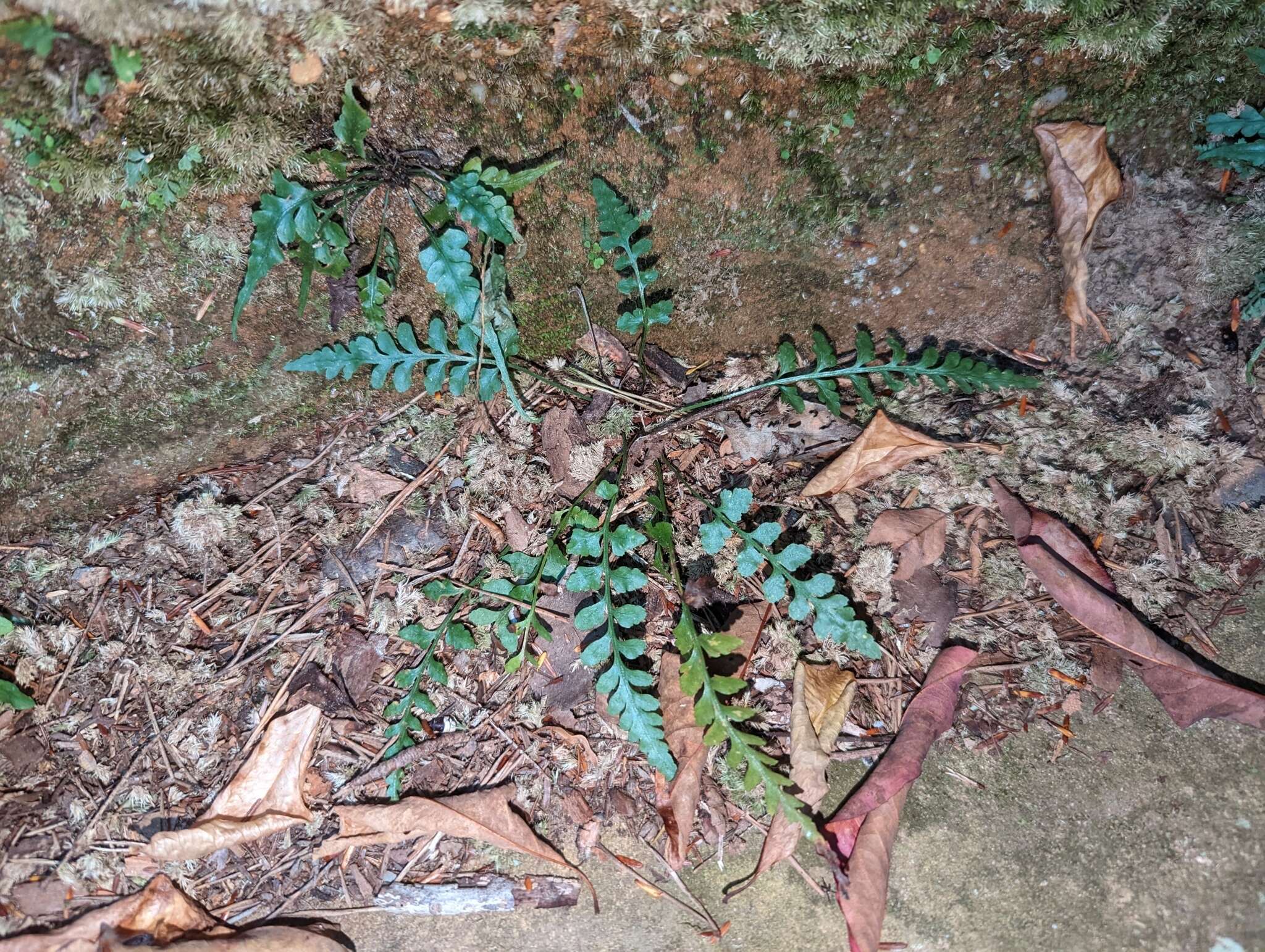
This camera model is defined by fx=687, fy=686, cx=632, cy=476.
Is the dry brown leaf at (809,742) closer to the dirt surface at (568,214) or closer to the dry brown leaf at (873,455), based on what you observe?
the dry brown leaf at (873,455)

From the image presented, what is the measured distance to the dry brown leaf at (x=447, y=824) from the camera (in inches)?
86.4

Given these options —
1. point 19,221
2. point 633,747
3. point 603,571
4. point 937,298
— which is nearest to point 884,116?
point 937,298

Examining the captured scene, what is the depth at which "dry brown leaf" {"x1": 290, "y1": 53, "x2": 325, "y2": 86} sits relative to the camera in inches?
76.0

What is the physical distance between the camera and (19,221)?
6.54 ft

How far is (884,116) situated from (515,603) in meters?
2.02

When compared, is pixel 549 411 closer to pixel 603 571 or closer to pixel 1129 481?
pixel 603 571

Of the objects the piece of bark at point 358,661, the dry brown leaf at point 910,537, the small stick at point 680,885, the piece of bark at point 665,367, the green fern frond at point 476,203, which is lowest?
the small stick at point 680,885

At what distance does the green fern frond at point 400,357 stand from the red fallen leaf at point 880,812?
1864 mm

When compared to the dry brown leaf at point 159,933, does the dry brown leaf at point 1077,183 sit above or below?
above

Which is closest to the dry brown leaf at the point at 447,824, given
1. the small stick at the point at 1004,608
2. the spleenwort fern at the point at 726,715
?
the spleenwort fern at the point at 726,715

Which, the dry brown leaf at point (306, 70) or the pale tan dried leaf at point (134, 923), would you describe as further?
the pale tan dried leaf at point (134, 923)

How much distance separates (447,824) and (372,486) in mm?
1205

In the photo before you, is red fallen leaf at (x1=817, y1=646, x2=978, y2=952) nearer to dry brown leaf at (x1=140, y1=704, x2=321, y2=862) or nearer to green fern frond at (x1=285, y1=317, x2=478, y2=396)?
dry brown leaf at (x1=140, y1=704, x2=321, y2=862)

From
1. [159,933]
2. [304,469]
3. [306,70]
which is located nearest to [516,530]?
[304,469]
